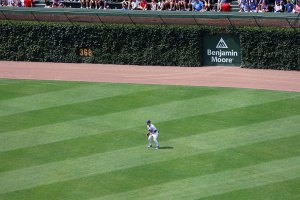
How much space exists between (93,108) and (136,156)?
279 inches

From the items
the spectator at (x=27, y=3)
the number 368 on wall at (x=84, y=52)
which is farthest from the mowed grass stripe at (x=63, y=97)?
the spectator at (x=27, y=3)

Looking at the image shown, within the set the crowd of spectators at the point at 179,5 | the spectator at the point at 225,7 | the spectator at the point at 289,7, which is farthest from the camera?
the crowd of spectators at the point at 179,5

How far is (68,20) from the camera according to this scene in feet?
158

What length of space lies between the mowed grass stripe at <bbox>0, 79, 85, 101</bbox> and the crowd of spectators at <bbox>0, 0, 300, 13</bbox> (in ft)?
Result: 30.7

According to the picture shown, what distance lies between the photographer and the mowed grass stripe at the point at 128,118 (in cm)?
3441

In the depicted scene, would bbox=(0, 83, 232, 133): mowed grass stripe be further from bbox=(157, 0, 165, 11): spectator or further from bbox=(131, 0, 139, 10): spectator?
bbox=(131, 0, 139, 10): spectator

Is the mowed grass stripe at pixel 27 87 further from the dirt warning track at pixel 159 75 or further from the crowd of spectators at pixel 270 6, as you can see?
the crowd of spectators at pixel 270 6

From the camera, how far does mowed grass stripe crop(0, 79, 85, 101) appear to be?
41.0 meters

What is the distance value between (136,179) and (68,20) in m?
20.8

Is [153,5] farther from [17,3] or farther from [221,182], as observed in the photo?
[221,182]

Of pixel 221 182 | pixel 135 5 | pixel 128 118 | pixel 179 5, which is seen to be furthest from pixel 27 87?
pixel 221 182

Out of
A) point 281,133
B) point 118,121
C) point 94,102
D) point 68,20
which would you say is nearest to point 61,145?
point 118,121

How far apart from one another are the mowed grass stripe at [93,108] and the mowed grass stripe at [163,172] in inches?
284

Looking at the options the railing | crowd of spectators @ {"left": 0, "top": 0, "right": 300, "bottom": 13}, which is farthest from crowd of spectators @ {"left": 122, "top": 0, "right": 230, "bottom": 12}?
the railing
